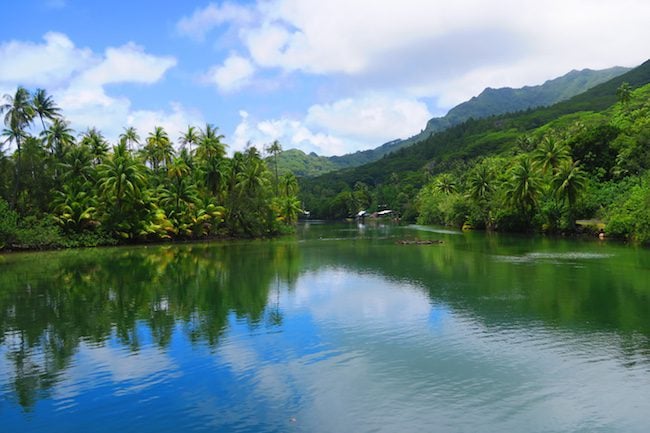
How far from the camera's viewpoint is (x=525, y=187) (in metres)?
64.4

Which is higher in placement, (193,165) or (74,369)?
(193,165)

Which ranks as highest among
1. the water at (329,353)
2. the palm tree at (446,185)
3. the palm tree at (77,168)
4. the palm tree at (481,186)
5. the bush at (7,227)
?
the palm tree at (77,168)

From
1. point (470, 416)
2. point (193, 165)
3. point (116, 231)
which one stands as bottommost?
point (470, 416)

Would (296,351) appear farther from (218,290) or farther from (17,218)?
(17,218)

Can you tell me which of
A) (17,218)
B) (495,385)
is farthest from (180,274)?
(17,218)

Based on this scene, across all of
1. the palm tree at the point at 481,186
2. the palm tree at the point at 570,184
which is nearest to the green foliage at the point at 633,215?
the palm tree at the point at 570,184

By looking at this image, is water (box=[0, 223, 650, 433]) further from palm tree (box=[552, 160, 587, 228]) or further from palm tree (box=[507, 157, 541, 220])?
palm tree (box=[507, 157, 541, 220])

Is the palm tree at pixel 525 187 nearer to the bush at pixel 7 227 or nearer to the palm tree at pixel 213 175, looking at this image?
the palm tree at pixel 213 175

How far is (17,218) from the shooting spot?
48.5 meters

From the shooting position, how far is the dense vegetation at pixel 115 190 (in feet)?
170

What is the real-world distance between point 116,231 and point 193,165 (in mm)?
18096

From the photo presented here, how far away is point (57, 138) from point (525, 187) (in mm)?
59930

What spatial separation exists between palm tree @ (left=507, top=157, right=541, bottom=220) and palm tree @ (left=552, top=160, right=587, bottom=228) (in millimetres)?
5453

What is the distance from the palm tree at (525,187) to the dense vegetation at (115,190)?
111 feet
